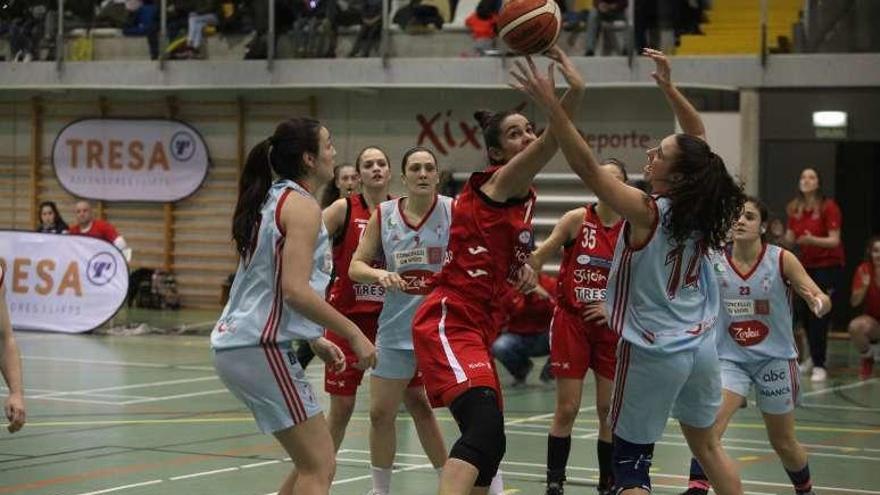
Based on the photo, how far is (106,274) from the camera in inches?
784

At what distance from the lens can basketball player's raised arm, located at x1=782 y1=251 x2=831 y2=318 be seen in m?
8.42

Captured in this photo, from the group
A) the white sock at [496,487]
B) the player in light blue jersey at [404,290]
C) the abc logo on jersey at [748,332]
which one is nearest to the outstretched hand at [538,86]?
the player in light blue jersey at [404,290]

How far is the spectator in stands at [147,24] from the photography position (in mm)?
24172

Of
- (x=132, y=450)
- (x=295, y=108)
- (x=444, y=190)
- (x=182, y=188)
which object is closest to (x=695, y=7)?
(x=444, y=190)

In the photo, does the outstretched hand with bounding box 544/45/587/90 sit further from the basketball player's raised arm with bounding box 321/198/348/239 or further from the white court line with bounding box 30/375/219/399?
the white court line with bounding box 30/375/219/399

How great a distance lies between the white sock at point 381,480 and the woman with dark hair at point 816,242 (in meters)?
8.55

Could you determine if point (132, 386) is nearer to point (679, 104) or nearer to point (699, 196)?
point (679, 104)

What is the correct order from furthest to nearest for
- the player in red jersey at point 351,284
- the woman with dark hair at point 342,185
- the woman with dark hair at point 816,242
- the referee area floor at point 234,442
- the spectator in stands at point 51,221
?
the spectator in stands at point 51,221 < the woman with dark hair at point 816,242 < the woman with dark hair at point 342,185 < the referee area floor at point 234,442 < the player in red jersey at point 351,284

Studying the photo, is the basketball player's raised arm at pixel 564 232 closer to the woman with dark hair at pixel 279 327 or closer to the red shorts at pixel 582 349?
the red shorts at pixel 582 349

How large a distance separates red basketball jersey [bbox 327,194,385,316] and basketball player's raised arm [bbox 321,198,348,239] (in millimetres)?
18

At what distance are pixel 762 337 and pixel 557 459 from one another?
1.32 m

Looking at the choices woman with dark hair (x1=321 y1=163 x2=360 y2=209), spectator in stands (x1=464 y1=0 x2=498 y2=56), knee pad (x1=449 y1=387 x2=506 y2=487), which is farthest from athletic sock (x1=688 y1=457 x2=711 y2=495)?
spectator in stands (x1=464 y1=0 x2=498 y2=56)

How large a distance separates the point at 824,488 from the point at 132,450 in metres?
4.53

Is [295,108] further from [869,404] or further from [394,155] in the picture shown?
[869,404]
